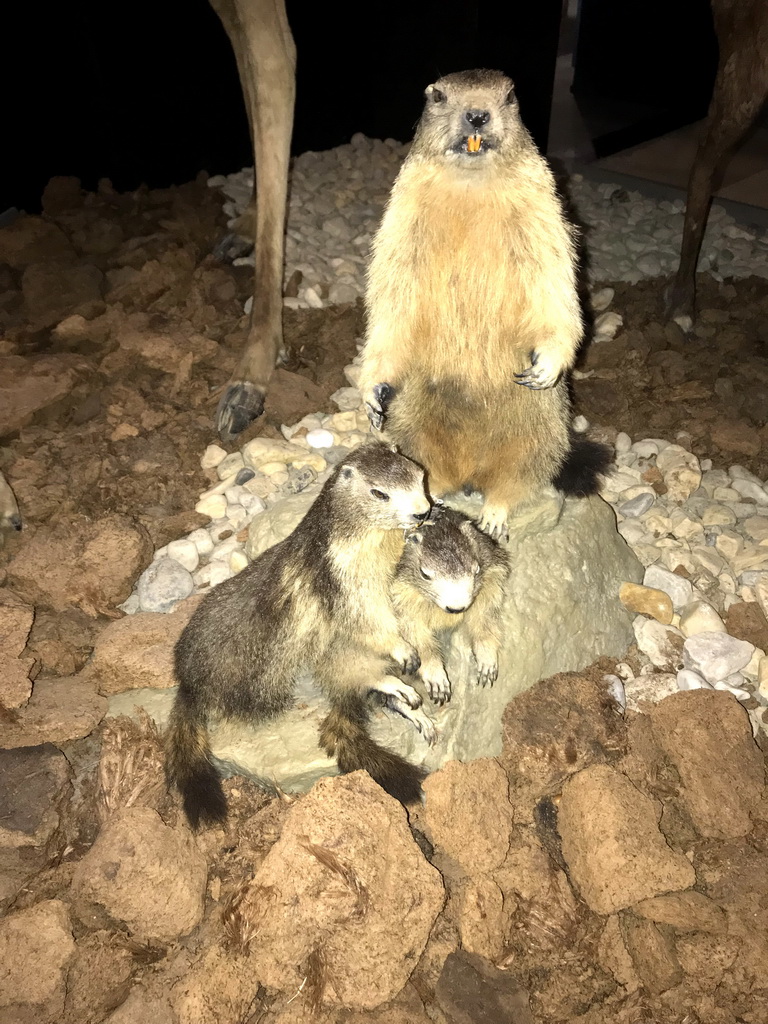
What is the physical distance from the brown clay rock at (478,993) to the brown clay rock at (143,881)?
2.61 ft

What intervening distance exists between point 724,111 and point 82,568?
3951 mm

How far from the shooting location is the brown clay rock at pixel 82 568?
3441mm

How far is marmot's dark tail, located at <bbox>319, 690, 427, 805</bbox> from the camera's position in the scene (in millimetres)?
2648

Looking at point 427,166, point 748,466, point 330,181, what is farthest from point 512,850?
point 330,181

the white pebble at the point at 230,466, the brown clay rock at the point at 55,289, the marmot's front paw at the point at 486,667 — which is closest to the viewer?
the marmot's front paw at the point at 486,667

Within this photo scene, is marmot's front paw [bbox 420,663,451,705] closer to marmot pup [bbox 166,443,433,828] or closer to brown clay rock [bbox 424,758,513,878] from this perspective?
marmot pup [bbox 166,443,433,828]

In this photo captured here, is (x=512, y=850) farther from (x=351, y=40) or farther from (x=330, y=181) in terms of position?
(x=330, y=181)

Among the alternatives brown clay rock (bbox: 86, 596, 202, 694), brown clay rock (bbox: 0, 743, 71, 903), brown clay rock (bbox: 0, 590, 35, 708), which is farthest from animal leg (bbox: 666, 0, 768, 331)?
brown clay rock (bbox: 0, 743, 71, 903)

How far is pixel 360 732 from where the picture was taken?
2.77 meters

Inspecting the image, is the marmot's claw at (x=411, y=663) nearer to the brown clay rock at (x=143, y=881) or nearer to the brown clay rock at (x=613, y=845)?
the brown clay rock at (x=613, y=845)

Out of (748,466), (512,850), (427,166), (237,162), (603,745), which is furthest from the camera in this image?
(237,162)

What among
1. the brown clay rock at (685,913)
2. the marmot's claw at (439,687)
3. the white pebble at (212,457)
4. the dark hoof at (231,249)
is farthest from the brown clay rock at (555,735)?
the dark hoof at (231,249)

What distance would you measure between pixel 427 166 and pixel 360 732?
73.2 inches

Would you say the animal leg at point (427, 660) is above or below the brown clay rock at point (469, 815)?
above
